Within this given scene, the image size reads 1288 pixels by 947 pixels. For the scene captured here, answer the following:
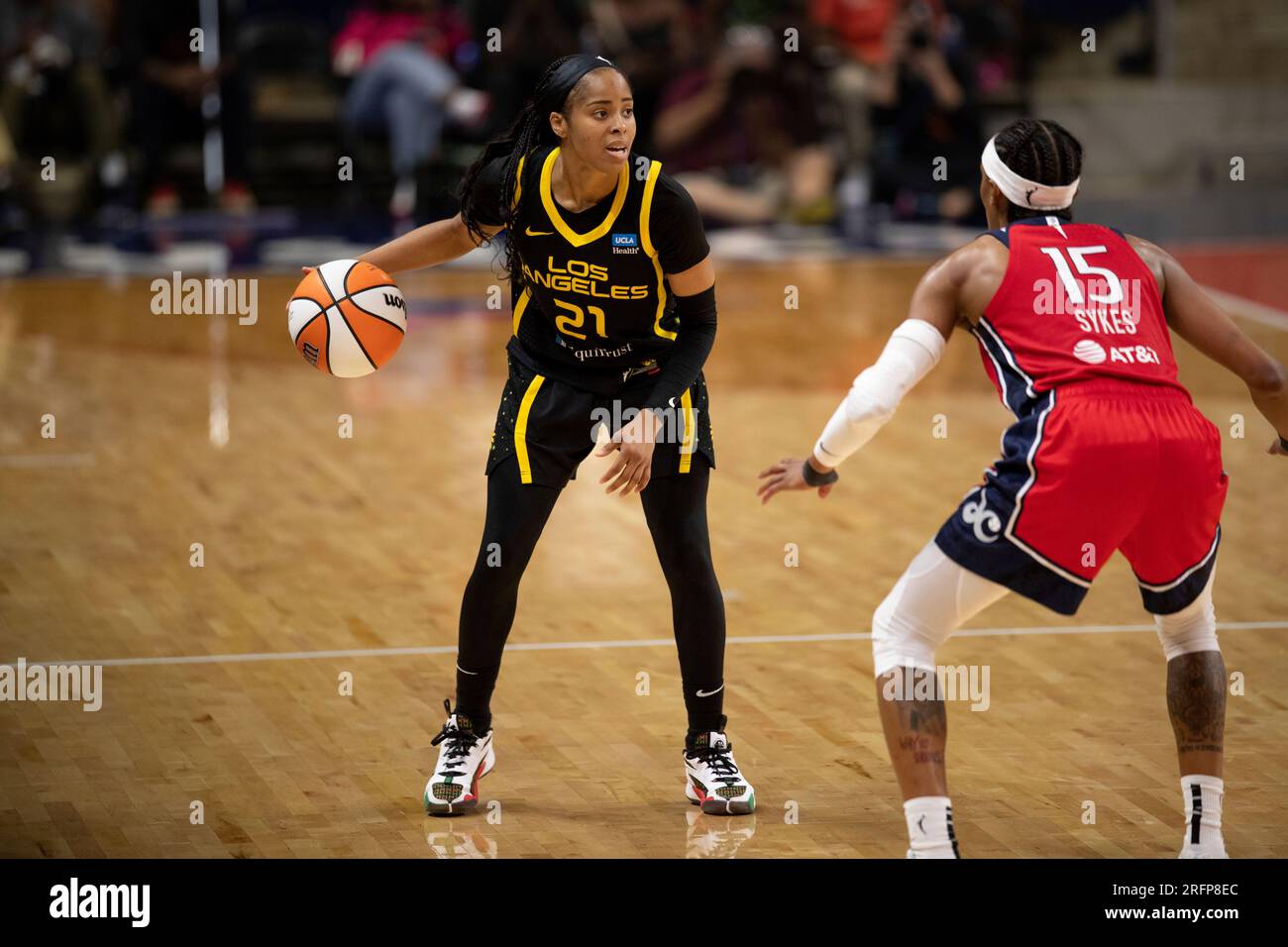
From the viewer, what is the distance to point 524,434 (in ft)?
15.5

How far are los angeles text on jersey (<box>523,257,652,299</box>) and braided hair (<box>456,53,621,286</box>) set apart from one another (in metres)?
0.15

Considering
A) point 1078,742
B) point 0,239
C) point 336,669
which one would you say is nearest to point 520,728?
point 336,669

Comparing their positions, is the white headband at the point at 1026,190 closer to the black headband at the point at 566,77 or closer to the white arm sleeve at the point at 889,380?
the white arm sleeve at the point at 889,380

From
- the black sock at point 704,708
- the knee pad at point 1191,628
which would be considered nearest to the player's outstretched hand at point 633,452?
the black sock at point 704,708

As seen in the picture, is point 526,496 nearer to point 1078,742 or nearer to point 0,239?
point 1078,742

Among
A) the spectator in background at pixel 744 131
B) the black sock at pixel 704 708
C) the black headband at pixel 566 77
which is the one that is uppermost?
the spectator in background at pixel 744 131

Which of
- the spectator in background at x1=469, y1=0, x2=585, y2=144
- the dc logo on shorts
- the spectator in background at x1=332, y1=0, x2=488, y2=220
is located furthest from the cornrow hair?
the spectator in background at x1=332, y1=0, x2=488, y2=220

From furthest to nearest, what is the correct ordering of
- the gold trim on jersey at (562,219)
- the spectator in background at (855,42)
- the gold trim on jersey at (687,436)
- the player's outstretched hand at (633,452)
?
the spectator in background at (855,42) → the gold trim on jersey at (687,436) → the gold trim on jersey at (562,219) → the player's outstretched hand at (633,452)

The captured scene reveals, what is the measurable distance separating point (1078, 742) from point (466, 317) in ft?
27.6

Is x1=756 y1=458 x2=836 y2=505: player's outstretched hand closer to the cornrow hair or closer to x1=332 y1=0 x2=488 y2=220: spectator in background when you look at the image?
the cornrow hair

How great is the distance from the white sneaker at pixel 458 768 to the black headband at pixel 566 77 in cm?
161

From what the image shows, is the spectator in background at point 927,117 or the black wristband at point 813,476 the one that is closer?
the black wristband at point 813,476

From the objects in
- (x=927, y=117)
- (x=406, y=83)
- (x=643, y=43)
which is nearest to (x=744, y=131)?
(x=643, y=43)

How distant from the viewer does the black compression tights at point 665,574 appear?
4.73 meters
